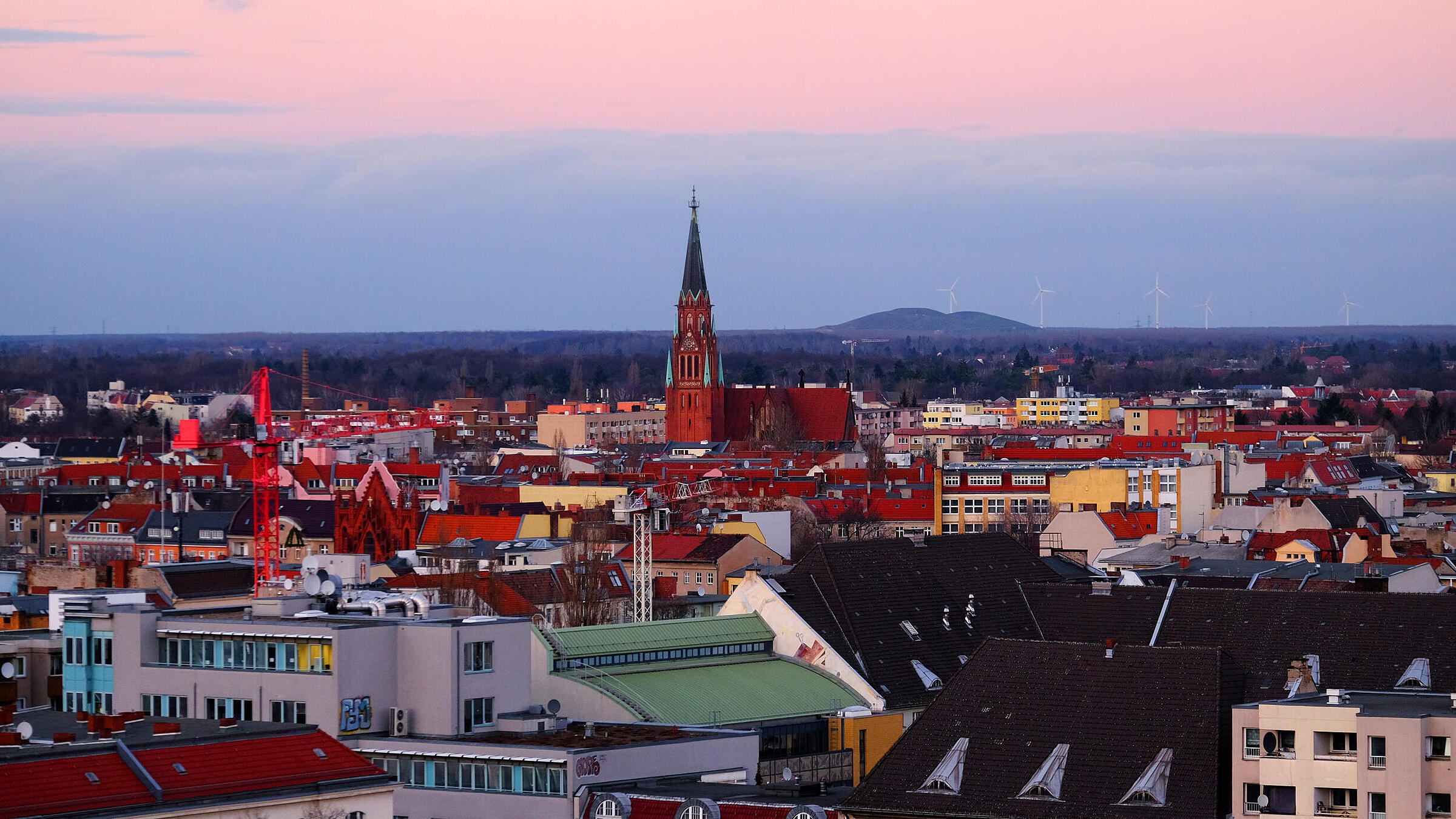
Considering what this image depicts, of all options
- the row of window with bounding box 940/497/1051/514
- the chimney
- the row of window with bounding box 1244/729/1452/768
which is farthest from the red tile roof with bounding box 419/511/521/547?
the row of window with bounding box 1244/729/1452/768

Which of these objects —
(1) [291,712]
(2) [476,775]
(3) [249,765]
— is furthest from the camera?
(1) [291,712]

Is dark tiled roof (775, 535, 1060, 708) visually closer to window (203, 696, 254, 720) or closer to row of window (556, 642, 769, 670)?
row of window (556, 642, 769, 670)

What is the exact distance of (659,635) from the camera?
192 ft

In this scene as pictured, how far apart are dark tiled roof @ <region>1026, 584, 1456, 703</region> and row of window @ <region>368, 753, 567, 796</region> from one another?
532 inches

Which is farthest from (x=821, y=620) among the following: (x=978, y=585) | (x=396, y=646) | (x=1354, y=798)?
(x=1354, y=798)

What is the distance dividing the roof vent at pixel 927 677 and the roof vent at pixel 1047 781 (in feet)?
51.4

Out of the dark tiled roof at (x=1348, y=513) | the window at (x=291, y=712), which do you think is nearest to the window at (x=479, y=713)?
the window at (x=291, y=712)

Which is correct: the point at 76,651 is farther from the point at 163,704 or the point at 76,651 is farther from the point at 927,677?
the point at 927,677

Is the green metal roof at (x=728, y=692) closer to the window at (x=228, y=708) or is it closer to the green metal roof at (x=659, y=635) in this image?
the green metal roof at (x=659, y=635)

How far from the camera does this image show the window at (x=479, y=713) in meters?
48.0

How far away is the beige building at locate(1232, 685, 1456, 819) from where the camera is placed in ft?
134

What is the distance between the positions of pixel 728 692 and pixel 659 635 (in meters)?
2.46

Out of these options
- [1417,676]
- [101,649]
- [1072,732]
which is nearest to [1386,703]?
[1072,732]

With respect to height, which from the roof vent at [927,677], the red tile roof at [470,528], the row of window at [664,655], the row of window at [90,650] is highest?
the row of window at [90,650]
